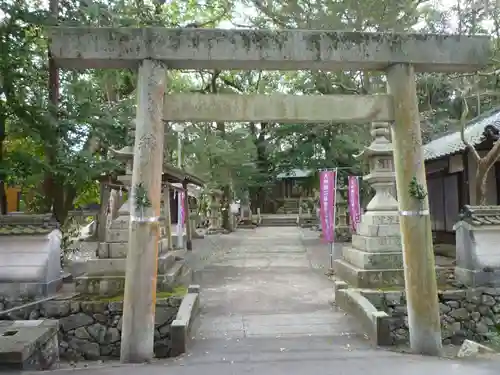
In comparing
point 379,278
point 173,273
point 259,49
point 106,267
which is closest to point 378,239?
point 379,278

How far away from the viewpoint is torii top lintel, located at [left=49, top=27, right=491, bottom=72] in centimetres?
596

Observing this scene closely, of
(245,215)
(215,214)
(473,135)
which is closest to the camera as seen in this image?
(473,135)

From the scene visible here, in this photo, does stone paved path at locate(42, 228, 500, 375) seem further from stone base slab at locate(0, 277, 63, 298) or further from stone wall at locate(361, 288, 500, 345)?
stone base slab at locate(0, 277, 63, 298)

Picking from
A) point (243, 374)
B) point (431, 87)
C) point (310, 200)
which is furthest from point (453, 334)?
point (310, 200)

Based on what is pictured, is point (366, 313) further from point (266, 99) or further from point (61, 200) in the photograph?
point (61, 200)

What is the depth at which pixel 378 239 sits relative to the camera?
9500 millimetres

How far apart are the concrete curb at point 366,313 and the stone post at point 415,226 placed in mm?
684

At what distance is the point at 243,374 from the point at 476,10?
434 inches

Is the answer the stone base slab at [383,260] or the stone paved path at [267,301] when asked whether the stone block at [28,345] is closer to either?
the stone paved path at [267,301]

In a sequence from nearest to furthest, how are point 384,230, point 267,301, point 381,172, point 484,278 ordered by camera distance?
point 484,278 < point 384,230 < point 267,301 < point 381,172

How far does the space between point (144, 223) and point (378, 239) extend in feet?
18.1

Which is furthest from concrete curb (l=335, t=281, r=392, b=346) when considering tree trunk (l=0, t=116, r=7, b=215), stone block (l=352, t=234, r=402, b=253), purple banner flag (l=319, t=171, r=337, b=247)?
tree trunk (l=0, t=116, r=7, b=215)

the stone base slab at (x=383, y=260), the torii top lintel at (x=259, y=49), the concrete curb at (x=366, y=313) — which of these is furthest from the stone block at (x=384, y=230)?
the torii top lintel at (x=259, y=49)

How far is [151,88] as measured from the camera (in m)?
6.04
